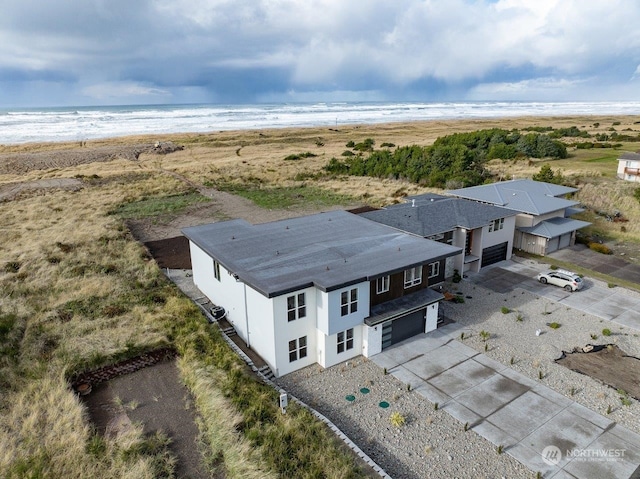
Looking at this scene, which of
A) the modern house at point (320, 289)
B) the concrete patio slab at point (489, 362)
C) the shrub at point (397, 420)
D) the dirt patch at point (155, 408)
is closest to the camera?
the dirt patch at point (155, 408)

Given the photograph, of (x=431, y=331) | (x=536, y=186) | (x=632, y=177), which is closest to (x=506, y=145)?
(x=632, y=177)

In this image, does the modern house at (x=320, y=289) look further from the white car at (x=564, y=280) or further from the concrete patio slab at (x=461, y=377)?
the white car at (x=564, y=280)

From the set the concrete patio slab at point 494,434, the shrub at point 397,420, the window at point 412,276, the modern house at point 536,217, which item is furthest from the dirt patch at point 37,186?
the concrete patio slab at point 494,434

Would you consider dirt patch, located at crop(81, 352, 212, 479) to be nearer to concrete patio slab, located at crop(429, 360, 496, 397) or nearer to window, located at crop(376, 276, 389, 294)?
window, located at crop(376, 276, 389, 294)

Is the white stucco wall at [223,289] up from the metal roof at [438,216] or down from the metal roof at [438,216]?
down

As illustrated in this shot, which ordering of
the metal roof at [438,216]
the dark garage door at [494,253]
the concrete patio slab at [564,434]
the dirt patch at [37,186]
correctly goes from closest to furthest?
the concrete patio slab at [564,434] → the metal roof at [438,216] → the dark garage door at [494,253] → the dirt patch at [37,186]

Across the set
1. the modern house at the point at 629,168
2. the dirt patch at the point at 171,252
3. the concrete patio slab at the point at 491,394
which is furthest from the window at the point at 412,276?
the modern house at the point at 629,168

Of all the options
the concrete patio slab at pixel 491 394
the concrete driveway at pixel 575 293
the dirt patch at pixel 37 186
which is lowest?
the concrete patio slab at pixel 491 394

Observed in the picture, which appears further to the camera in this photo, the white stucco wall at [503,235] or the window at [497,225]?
the window at [497,225]
